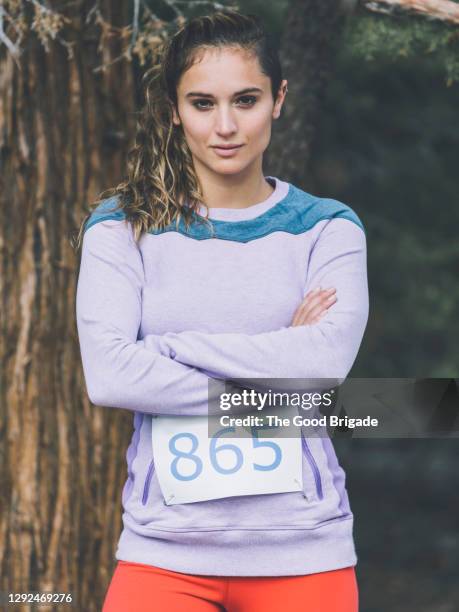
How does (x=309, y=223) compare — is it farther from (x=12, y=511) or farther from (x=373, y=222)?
(x=373, y=222)

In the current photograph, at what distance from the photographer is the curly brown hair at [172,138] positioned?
2707 mm

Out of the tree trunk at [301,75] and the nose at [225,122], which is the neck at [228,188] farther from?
the tree trunk at [301,75]

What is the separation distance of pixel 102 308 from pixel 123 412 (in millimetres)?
1625

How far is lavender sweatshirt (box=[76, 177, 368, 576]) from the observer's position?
2494mm

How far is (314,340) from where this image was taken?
2.66m

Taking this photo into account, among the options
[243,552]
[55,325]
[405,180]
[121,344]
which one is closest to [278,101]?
[121,344]

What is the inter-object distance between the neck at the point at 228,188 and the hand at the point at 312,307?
30 centimetres

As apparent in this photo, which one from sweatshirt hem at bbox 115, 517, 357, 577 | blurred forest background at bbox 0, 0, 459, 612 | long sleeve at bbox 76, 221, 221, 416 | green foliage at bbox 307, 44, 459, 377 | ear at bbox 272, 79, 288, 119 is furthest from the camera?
green foliage at bbox 307, 44, 459, 377

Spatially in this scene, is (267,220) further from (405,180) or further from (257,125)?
(405,180)

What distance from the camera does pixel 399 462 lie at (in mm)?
12391

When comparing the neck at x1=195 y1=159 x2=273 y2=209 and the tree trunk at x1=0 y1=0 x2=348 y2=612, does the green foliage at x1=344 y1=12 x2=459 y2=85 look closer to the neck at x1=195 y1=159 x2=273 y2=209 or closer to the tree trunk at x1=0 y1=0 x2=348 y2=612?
the tree trunk at x1=0 y1=0 x2=348 y2=612

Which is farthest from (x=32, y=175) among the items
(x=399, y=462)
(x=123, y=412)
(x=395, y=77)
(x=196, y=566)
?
(x=399, y=462)

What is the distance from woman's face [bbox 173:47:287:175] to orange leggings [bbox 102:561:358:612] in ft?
3.23

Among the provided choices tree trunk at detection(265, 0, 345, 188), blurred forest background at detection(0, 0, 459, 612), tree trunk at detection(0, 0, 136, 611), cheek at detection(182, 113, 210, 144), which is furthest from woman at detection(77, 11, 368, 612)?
tree trunk at detection(265, 0, 345, 188)
